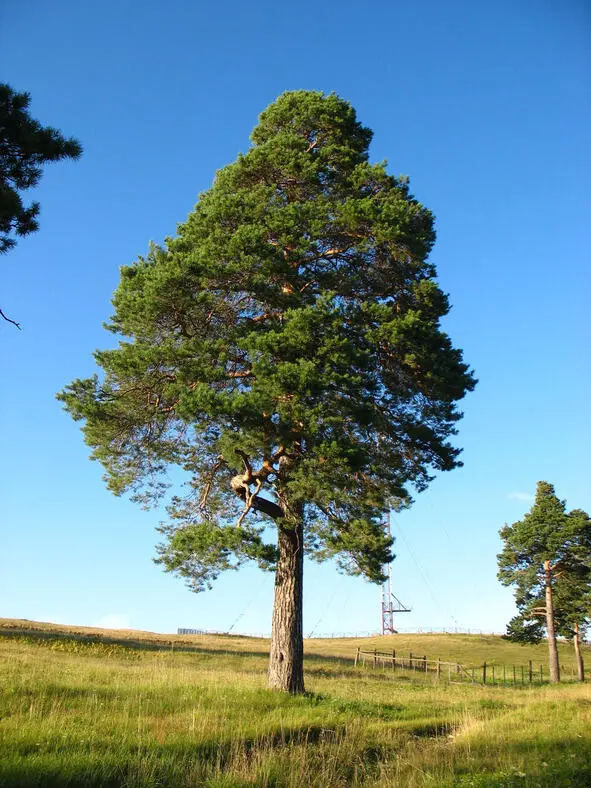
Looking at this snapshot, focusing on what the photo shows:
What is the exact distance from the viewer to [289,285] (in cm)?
1530

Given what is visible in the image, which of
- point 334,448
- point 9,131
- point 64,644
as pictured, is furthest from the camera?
point 64,644

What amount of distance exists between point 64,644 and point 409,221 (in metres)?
25.9

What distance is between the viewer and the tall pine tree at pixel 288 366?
1291 centimetres

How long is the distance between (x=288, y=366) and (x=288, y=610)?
6096 millimetres

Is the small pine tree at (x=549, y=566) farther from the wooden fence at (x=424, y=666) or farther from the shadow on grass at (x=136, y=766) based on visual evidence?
the shadow on grass at (x=136, y=766)

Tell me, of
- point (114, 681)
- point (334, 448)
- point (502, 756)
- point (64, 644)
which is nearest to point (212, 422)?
point (334, 448)

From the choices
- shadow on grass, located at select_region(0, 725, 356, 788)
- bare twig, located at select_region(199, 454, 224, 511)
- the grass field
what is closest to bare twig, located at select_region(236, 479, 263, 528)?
bare twig, located at select_region(199, 454, 224, 511)

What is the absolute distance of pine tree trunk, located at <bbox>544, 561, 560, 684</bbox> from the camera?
31875 millimetres

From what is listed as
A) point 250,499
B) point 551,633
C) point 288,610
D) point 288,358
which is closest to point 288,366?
point 288,358

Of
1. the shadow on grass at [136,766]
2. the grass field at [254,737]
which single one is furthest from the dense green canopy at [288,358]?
the shadow on grass at [136,766]

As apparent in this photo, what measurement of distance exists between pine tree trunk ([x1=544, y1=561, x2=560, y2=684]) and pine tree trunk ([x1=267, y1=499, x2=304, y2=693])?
24.3 metres

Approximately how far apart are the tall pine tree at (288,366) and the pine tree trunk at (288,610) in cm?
4

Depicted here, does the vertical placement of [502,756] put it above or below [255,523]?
below

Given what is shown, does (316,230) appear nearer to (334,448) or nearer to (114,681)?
(334,448)
